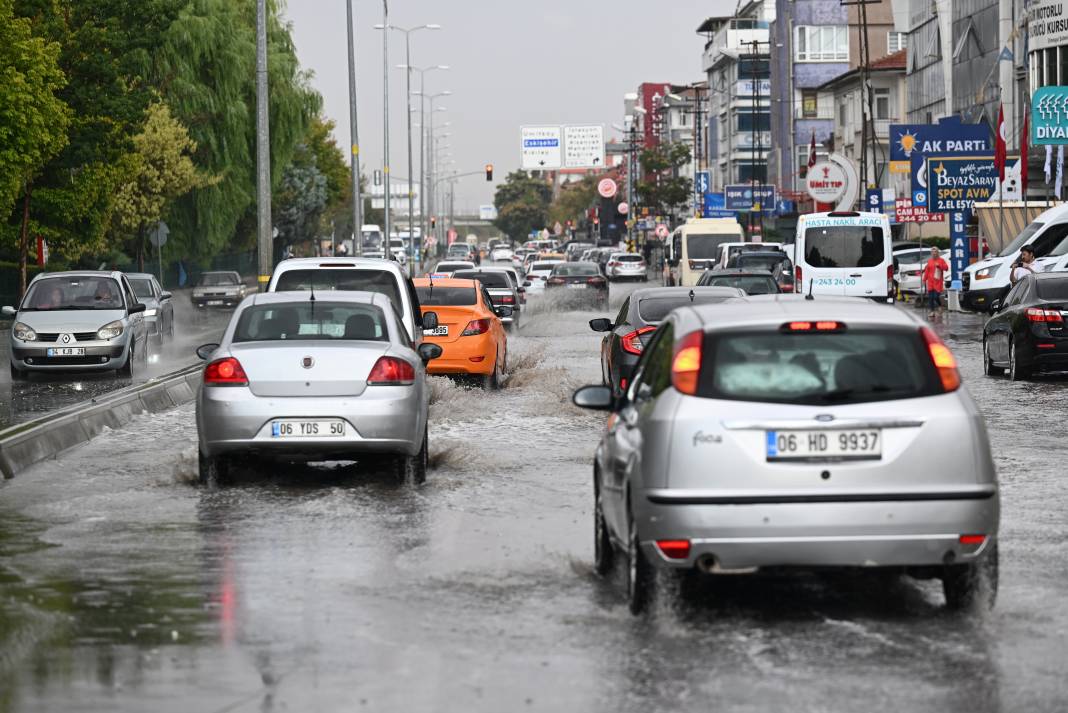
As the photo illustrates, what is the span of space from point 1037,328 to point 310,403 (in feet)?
44.6

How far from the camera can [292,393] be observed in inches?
510

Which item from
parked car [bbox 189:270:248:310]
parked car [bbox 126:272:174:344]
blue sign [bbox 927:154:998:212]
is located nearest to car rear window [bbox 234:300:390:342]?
parked car [bbox 126:272:174:344]

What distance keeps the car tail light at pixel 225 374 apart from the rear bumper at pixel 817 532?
225 inches

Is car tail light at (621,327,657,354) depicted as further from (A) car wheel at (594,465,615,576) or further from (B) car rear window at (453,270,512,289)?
(B) car rear window at (453,270,512,289)

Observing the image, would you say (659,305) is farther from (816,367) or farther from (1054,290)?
(816,367)

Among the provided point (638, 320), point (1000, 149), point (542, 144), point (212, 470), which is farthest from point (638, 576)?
point (542, 144)

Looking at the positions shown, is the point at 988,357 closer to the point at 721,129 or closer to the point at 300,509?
the point at 300,509

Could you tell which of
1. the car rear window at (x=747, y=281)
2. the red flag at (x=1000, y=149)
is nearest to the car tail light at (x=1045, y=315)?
the car rear window at (x=747, y=281)

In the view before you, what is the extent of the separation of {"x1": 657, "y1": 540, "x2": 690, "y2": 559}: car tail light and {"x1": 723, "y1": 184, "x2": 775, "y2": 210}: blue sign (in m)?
87.2

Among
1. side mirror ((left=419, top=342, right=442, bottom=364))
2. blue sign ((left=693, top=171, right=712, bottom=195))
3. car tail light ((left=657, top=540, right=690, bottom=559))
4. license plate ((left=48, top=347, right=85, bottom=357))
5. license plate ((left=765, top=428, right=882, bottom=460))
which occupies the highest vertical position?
blue sign ((left=693, top=171, right=712, bottom=195))

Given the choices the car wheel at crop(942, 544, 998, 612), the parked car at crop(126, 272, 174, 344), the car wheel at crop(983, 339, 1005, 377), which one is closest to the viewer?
the car wheel at crop(942, 544, 998, 612)

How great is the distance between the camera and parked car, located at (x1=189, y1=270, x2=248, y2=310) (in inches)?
2414

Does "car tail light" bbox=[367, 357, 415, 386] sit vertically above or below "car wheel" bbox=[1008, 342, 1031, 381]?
above

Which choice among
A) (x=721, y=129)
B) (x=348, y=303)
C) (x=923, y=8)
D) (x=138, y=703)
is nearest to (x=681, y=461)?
(x=138, y=703)
